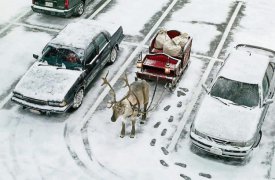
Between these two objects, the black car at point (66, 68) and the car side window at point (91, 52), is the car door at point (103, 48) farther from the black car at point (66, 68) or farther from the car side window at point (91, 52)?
the car side window at point (91, 52)

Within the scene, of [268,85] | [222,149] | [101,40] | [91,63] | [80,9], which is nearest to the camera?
[222,149]

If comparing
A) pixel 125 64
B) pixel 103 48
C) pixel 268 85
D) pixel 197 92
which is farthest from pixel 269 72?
pixel 103 48

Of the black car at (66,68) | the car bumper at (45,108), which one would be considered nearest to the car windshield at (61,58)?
the black car at (66,68)

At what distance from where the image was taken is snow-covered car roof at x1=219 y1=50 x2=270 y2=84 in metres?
13.8

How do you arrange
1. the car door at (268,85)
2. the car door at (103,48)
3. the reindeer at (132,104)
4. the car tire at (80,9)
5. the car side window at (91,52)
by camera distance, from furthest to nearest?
the car tire at (80,9) → the car door at (103,48) → the car side window at (91,52) → the car door at (268,85) → the reindeer at (132,104)

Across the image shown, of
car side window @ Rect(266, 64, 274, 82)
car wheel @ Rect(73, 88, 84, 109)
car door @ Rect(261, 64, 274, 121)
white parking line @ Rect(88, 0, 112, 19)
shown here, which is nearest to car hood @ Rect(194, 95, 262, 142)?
car door @ Rect(261, 64, 274, 121)

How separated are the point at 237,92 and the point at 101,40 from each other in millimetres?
5315

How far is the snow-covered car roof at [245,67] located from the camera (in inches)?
541

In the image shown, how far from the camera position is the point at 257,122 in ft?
41.8

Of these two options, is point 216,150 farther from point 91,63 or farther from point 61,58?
point 61,58

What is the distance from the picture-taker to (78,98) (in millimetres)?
14727

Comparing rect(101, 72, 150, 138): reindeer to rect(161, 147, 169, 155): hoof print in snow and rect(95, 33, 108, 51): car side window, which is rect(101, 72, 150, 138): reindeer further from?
rect(95, 33, 108, 51): car side window

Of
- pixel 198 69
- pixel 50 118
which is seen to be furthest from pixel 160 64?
pixel 50 118

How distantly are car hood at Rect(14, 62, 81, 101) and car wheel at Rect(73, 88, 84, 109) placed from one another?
460 millimetres
